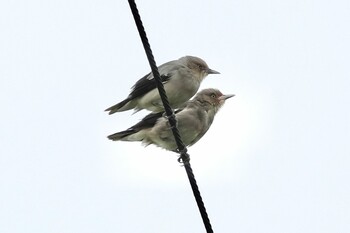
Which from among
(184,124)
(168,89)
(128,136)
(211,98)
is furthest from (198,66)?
(128,136)

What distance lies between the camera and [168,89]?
32.8 feet

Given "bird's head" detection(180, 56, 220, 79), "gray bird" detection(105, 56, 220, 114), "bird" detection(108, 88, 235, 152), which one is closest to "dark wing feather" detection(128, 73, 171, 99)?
"gray bird" detection(105, 56, 220, 114)

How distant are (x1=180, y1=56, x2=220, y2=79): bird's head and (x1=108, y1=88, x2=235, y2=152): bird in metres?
0.25

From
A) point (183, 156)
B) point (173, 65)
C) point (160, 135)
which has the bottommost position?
point (183, 156)

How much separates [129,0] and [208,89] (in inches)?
185

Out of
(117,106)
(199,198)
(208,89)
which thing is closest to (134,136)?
(117,106)

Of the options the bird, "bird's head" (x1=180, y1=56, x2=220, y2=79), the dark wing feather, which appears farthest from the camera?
"bird's head" (x1=180, y1=56, x2=220, y2=79)

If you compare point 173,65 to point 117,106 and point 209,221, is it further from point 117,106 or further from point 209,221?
point 209,221

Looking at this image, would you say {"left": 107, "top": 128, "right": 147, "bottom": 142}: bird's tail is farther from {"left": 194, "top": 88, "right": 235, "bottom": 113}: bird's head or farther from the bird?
{"left": 194, "top": 88, "right": 235, "bottom": 113}: bird's head

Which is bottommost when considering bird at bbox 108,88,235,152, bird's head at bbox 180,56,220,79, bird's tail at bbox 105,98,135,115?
bird at bbox 108,88,235,152

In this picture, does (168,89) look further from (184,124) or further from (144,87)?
(184,124)

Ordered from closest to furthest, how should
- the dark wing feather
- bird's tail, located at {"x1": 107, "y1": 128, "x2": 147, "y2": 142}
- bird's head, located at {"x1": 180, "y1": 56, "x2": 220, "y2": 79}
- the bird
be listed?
the bird → the dark wing feather → bird's tail, located at {"x1": 107, "y1": 128, "x2": 147, "y2": 142} → bird's head, located at {"x1": 180, "y1": 56, "x2": 220, "y2": 79}

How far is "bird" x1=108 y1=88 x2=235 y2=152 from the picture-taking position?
32.6 feet

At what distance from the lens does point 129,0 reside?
593cm
